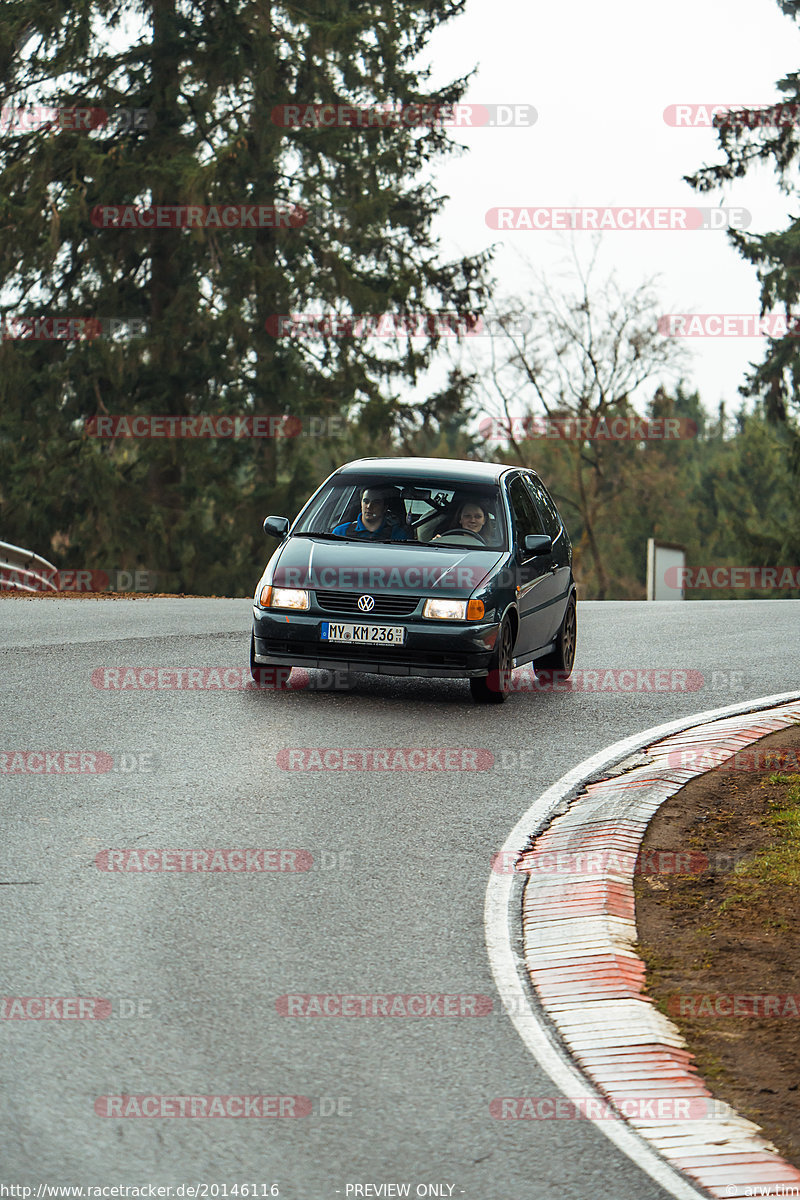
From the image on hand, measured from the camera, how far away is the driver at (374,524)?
11.6 meters

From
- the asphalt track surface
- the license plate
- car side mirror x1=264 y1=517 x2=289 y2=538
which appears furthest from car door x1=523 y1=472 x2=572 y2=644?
car side mirror x1=264 y1=517 x2=289 y2=538

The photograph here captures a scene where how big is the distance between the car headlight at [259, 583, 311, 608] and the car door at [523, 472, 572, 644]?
7.18ft

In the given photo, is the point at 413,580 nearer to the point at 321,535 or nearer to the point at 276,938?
the point at 321,535

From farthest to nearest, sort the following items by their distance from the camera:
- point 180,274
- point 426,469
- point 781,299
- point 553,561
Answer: point 781,299 < point 180,274 < point 553,561 < point 426,469

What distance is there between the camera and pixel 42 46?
35.4m

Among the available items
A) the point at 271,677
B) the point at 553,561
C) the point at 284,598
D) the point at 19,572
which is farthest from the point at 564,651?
the point at 19,572

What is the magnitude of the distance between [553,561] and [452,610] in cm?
207

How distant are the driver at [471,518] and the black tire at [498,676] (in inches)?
39.3

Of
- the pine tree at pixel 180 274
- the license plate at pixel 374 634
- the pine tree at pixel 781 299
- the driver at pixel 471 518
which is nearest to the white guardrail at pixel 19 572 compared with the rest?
the pine tree at pixel 180 274

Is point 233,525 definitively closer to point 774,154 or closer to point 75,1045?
point 774,154

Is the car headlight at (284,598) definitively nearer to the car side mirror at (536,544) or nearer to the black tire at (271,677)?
the black tire at (271,677)

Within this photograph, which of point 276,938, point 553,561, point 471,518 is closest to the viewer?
Answer: point 276,938

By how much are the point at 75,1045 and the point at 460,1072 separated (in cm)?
116

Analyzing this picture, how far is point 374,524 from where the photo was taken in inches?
458
